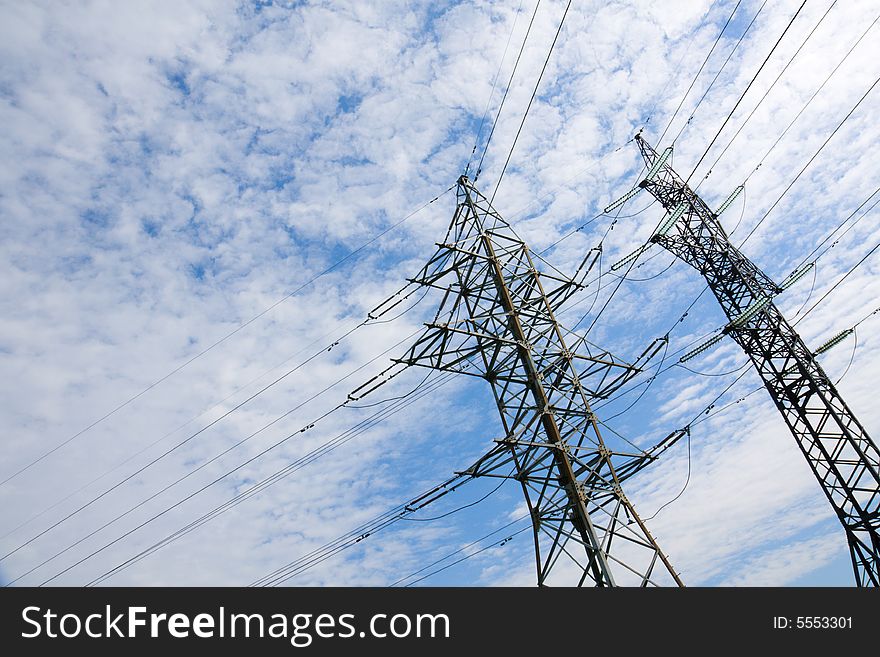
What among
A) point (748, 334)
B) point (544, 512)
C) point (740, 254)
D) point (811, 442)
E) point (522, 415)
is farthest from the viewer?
point (740, 254)

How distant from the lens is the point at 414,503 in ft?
45.4

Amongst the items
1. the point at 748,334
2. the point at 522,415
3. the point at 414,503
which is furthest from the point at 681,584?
the point at 748,334

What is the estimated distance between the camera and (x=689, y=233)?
2186cm

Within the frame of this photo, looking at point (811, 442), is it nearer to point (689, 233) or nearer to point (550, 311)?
point (689, 233)

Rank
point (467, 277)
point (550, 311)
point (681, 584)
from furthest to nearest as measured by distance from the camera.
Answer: point (467, 277) → point (550, 311) → point (681, 584)

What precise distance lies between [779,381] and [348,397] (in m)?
15.0

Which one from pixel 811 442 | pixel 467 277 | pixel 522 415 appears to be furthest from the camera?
pixel 811 442
